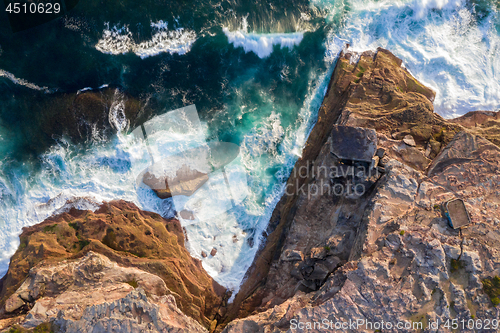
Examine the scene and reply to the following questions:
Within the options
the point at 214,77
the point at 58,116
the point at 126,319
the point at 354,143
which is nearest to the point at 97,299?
Result: the point at 126,319

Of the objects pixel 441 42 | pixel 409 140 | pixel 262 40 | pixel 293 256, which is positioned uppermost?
pixel 262 40

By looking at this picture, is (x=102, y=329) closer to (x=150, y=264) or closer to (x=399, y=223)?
(x=150, y=264)

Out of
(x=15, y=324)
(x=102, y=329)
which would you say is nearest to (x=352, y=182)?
(x=102, y=329)

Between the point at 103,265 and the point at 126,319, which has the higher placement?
the point at 103,265

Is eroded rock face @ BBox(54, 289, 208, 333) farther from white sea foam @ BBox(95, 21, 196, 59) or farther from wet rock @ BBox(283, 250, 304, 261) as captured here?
white sea foam @ BBox(95, 21, 196, 59)

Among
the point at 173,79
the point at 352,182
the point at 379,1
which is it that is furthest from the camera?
the point at 379,1

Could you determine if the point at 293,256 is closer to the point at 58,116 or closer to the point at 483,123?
the point at 483,123

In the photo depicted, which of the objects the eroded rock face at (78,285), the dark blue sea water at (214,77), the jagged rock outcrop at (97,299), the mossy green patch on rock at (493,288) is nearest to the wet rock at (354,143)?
the dark blue sea water at (214,77)
